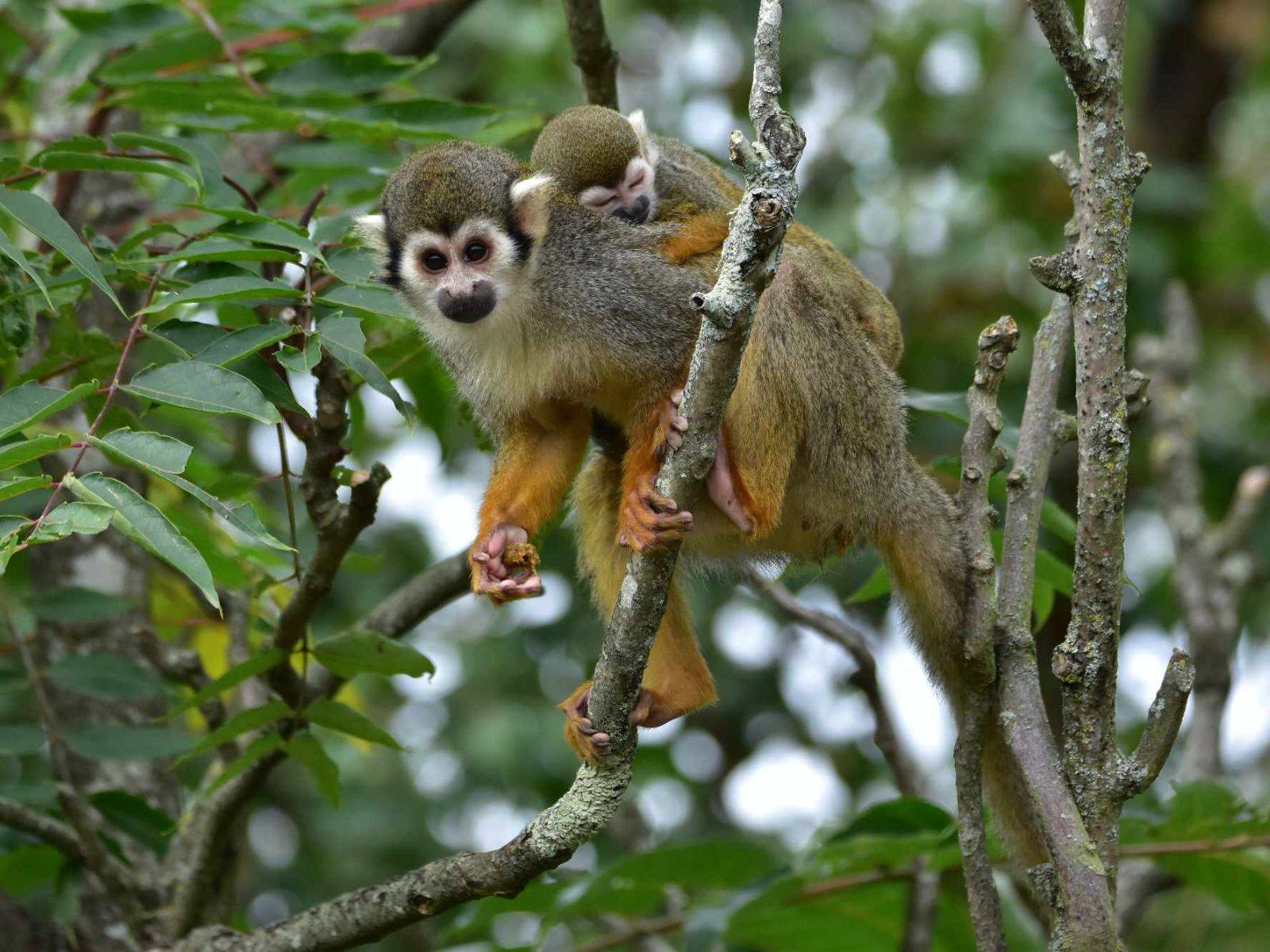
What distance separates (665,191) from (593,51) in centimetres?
67

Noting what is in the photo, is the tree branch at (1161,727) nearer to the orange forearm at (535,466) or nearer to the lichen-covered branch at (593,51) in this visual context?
the orange forearm at (535,466)

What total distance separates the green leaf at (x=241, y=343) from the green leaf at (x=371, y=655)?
33.5 inches

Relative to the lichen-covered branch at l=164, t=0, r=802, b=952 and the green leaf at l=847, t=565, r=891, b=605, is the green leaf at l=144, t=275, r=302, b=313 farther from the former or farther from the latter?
the green leaf at l=847, t=565, r=891, b=605

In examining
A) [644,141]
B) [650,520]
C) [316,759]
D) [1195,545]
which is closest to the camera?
[650,520]

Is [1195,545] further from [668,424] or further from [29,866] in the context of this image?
[29,866]

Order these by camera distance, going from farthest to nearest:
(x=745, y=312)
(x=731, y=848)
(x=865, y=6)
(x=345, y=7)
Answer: (x=865, y=6) → (x=345, y=7) → (x=731, y=848) → (x=745, y=312)

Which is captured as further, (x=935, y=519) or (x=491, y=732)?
(x=491, y=732)

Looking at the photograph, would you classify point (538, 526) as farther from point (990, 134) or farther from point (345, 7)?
point (990, 134)

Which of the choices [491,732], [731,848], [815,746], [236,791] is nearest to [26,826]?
[236,791]

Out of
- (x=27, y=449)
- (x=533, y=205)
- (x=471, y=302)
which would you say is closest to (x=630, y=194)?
(x=533, y=205)

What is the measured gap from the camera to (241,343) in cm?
327

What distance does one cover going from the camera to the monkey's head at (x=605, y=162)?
15.6ft

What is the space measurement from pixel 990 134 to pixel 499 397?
18.2 feet

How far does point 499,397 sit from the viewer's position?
4.36 metres
